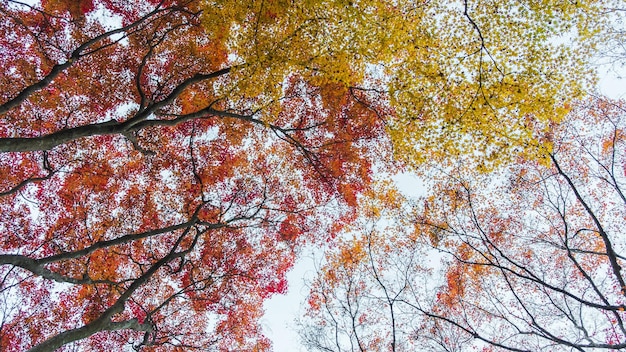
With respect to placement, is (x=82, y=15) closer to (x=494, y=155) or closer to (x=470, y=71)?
(x=470, y=71)

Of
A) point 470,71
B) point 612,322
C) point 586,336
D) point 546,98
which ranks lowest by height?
point 586,336

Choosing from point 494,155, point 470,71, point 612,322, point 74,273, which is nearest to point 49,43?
point 74,273

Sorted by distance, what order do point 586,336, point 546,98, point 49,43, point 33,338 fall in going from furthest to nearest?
point 33,338
point 49,43
point 586,336
point 546,98

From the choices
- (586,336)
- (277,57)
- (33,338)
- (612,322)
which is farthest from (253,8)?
(33,338)

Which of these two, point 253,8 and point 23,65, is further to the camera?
point 23,65

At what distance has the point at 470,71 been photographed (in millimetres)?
6746

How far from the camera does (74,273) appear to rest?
1168 centimetres

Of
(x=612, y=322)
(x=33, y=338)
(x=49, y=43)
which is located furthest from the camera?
(x=33, y=338)

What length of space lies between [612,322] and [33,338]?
18756mm

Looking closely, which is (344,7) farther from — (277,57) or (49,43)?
(49,43)

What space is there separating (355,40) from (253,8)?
241 centimetres

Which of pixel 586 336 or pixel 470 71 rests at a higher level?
pixel 470 71

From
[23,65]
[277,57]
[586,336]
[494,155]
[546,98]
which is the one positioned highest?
[23,65]

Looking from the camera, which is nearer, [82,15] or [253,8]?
[253,8]
